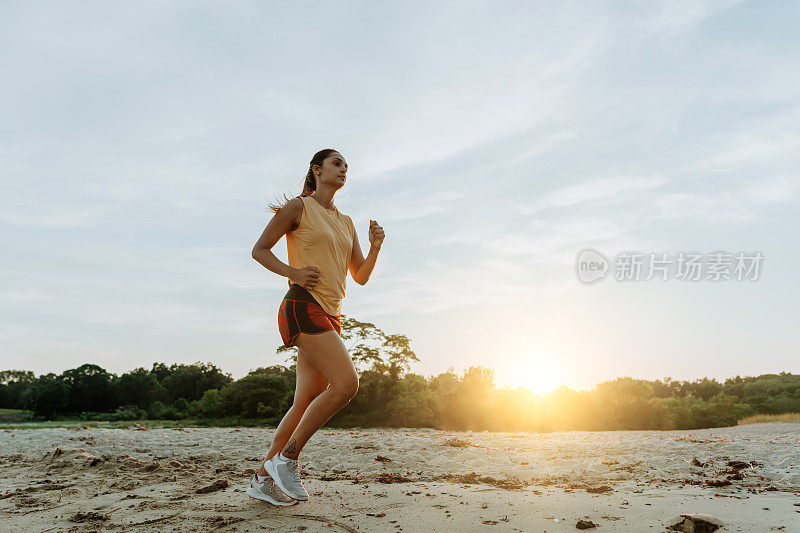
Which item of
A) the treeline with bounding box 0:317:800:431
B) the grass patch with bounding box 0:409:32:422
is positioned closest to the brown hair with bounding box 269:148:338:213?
the treeline with bounding box 0:317:800:431

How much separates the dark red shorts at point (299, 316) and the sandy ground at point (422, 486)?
3.59ft

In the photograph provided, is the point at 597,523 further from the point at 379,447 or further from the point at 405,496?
the point at 379,447

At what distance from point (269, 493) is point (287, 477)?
167 mm

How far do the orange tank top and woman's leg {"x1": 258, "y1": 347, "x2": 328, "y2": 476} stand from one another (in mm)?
418

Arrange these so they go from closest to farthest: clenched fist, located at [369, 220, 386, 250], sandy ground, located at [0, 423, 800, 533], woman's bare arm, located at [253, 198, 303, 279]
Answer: sandy ground, located at [0, 423, 800, 533] → woman's bare arm, located at [253, 198, 303, 279] → clenched fist, located at [369, 220, 386, 250]

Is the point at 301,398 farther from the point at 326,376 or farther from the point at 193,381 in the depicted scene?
the point at 193,381

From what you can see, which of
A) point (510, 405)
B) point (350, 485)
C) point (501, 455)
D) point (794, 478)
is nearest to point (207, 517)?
point (350, 485)

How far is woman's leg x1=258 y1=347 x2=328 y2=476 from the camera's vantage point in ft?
11.6

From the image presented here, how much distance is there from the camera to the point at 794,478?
4230mm

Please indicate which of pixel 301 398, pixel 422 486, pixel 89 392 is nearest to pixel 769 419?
pixel 422 486

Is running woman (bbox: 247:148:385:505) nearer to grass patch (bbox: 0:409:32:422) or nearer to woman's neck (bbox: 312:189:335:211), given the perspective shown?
woman's neck (bbox: 312:189:335:211)

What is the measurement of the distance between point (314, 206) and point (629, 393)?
1416 centimetres

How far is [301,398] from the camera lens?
11.8ft

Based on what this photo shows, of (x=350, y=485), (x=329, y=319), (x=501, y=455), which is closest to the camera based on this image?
(x=329, y=319)
